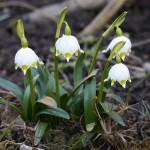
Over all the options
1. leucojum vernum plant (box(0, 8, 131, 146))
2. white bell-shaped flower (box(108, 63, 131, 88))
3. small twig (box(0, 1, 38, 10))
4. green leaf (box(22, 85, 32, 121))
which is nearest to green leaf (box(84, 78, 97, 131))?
leucojum vernum plant (box(0, 8, 131, 146))

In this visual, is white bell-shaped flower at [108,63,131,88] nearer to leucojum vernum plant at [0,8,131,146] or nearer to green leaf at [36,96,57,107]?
leucojum vernum plant at [0,8,131,146]

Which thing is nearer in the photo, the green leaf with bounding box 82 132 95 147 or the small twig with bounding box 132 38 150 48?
the green leaf with bounding box 82 132 95 147

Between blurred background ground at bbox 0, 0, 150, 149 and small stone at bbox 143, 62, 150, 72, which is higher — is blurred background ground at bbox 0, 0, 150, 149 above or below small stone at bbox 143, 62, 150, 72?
above

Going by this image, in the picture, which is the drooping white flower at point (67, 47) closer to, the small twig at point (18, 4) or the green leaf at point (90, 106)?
the green leaf at point (90, 106)

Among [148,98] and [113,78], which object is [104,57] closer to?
[148,98]

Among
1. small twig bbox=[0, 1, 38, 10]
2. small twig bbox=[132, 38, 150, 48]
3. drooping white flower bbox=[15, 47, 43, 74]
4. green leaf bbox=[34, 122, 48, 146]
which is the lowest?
green leaf bbox=[34, 122, 48, 146]

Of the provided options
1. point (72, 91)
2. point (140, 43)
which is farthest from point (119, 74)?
point (140, 43)

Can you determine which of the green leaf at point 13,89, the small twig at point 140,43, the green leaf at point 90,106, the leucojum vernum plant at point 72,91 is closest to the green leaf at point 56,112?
the leucojum vernum plant at point 72,91
